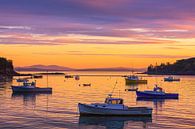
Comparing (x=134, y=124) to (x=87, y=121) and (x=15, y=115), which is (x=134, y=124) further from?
(x=15, y=115)

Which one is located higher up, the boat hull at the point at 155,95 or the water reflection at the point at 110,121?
the boat hull at the point at 155,95

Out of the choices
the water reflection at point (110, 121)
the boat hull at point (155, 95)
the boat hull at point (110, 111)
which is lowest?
the water reflection at point (110, 121)

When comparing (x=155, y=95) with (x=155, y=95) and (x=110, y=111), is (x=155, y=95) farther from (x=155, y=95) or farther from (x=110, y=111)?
(x=110, y=111)

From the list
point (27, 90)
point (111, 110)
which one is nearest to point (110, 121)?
point (111, 110)

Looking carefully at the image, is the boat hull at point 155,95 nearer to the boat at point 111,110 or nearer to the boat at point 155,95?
the boat at point 155,95

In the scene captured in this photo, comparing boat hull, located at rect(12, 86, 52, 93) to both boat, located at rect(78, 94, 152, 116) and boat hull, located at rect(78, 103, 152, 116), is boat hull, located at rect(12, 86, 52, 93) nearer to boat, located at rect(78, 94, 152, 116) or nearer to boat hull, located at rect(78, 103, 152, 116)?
boat hull, located at rect(78, 103, 152, 116)

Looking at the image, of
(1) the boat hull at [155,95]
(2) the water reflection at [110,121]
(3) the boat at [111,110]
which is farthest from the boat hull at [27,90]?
(2) the water reflection at [110,121]

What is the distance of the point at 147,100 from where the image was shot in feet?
293

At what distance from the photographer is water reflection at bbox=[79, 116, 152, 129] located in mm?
48112

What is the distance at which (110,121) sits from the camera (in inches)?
2028

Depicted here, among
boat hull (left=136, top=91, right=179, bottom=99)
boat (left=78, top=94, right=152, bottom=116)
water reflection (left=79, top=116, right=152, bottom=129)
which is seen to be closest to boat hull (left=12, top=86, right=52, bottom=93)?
boat hull (left=136, top=91, right=179, bottom=99)

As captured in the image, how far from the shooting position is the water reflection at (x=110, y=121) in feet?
158

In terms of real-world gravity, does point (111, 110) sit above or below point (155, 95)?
below

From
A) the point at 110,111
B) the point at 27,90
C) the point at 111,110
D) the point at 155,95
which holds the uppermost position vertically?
the point at 27,90
